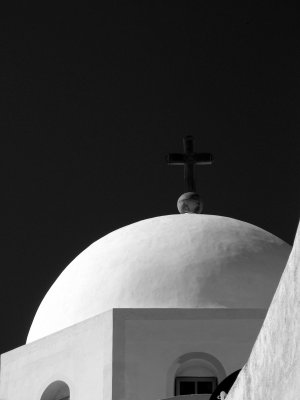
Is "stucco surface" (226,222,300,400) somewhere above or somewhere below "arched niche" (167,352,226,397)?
below

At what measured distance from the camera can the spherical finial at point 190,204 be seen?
1323 centimetres

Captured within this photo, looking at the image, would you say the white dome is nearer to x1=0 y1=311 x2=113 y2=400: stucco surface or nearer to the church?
the church

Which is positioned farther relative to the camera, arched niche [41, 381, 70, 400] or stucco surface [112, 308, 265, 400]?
arched niche [41, 381, 70, 400]

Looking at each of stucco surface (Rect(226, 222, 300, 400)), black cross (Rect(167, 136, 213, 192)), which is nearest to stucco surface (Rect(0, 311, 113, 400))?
black cross (Rect(167, 136, 213, 192))

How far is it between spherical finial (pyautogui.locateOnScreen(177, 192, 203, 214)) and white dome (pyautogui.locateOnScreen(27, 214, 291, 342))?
0.64 meters

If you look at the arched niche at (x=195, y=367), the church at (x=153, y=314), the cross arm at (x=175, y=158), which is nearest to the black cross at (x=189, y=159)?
the cross arm at (x=175, y=158)

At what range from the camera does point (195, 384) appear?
10.6 meters

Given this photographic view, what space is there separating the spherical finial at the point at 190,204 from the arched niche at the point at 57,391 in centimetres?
316

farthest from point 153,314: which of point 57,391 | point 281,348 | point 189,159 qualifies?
point 281,348

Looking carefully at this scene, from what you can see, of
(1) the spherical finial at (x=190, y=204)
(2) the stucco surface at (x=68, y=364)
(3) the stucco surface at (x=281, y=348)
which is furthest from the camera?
(1) the spherical finial at (x=190, y=204)

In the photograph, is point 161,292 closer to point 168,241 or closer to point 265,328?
point 168,241

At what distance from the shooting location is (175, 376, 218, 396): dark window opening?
1058 cm

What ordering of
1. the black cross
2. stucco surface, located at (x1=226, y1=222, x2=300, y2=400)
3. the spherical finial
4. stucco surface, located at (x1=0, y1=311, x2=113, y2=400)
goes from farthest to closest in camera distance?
the black cross, the spherical finial, stucco surface, located at (x1=0, y1=311, x2=113, y2=400), stucco surface, located at (x1=226, y1=222, x2=300, y2=400)

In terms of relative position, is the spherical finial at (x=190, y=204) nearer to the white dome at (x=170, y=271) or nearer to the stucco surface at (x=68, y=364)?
the white dome at (x=170, y=271)
